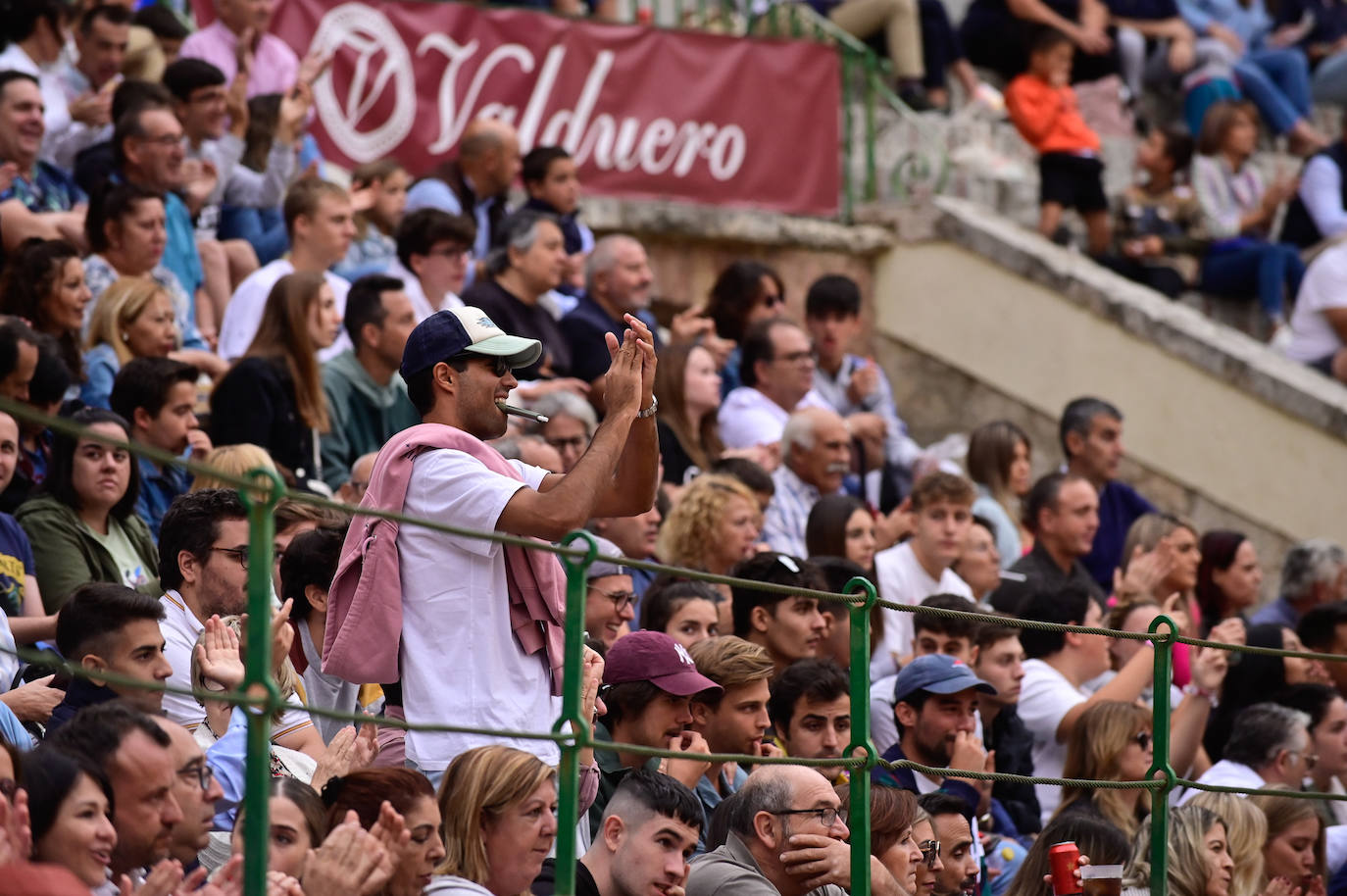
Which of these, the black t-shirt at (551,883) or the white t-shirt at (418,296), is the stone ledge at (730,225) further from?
the black t-shirt at (551,883)

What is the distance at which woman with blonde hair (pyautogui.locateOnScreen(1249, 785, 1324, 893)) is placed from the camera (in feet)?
22.6

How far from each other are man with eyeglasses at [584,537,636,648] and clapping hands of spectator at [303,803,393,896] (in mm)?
2617

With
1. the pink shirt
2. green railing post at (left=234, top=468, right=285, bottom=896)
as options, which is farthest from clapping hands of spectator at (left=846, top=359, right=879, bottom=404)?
green railing post at (left=234, top=468, right=285, bottom=896)

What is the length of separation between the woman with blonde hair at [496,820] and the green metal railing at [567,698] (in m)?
0.16

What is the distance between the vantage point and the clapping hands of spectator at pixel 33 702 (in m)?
5.19

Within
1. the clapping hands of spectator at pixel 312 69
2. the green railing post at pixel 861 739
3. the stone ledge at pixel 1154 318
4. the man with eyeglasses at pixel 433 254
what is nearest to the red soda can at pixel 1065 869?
the green railing post at pixel 861 739

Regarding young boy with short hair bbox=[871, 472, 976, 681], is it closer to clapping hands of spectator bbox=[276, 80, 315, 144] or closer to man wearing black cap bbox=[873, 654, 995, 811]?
man wearing black cap bbox=[873, 654, 995, 811]

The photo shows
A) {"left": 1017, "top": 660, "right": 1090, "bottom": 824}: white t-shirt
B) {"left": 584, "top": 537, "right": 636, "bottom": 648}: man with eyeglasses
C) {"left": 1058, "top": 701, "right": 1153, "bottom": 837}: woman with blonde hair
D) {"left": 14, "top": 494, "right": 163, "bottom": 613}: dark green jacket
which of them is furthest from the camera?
{"left": 1017, "top": 660, "right": 1090, "bottom": 824}: white t-shirt

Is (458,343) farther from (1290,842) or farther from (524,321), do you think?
(524,321)

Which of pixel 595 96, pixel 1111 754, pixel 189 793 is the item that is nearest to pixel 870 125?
pixel 595 96

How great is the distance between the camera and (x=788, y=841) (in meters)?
5.33

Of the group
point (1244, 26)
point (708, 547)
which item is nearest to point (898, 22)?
point (1244, 26)

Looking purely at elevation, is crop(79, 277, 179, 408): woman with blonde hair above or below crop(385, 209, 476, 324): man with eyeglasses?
below

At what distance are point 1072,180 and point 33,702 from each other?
947cm
